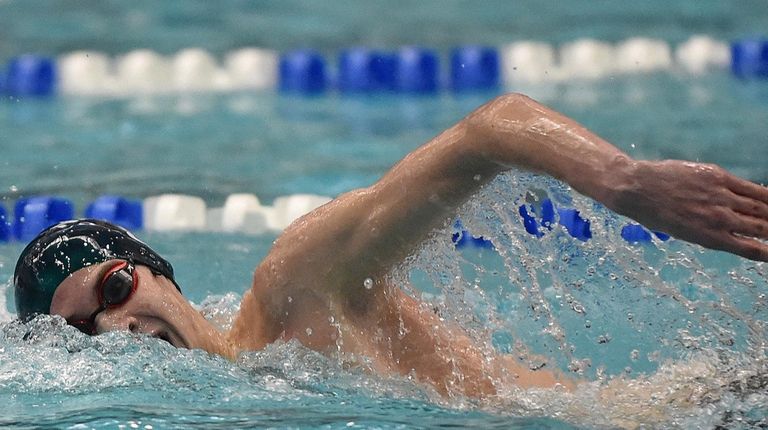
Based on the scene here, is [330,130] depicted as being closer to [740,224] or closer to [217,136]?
[217,136]

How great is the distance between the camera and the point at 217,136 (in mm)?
4891

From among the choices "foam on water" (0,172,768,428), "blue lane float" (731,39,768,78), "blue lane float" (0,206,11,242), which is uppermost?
A: "blue lane float" (731,39,768,78)

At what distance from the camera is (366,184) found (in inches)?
168

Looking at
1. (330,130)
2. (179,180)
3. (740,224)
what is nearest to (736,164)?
(330,130)

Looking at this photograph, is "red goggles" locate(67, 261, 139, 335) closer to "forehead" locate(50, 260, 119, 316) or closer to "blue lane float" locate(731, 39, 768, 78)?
"forehead" locate(50, 260, 119, 316)

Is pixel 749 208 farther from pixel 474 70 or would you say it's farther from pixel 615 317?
pixel 474 70

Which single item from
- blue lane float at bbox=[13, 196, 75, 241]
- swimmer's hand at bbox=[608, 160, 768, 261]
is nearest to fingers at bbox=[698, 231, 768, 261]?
swimmer's hand at bbox=[608, 160, 768, 261]

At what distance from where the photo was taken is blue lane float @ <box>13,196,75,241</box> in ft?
12.3

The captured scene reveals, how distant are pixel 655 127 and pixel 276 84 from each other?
5.94 ft

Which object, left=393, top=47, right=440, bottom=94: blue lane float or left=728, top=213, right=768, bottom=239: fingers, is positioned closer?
left=728, top=213, right=768, bottom=239: fingers

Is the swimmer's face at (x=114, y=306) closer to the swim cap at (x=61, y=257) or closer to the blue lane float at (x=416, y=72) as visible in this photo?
the swim cap at (x=61, y=257)

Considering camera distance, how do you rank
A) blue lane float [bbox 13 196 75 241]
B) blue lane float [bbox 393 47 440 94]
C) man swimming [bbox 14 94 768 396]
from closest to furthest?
man swimming [bbox 14 94 768 396] → blue lane float [bbox 13 196 75 241] → blue lane float [bbox 393 47 440 94]

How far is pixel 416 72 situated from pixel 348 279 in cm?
346

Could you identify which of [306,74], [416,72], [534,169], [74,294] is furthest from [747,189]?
[306,74]
